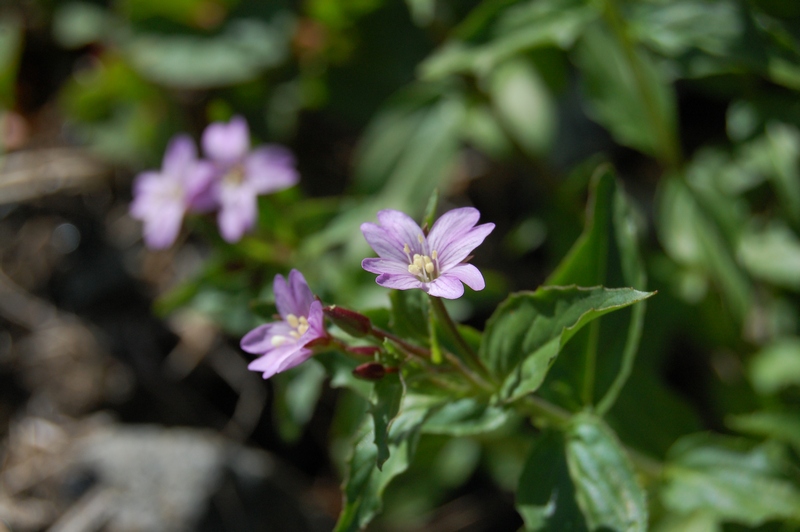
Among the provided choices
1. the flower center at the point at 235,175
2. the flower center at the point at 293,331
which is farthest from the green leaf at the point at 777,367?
A: the flower center at the point at 235,175

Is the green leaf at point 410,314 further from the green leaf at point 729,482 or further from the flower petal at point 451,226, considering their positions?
the green leaf at point 729,482

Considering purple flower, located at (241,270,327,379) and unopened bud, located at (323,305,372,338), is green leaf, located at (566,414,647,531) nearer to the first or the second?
unopened bud, located at (323,305,372,338)

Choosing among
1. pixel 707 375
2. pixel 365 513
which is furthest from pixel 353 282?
pixel 707 375

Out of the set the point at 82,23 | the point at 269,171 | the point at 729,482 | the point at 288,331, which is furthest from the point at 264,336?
the point at 82,23

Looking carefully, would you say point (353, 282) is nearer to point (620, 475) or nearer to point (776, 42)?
point (620, 475)

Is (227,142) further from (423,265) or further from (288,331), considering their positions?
(423,265)
